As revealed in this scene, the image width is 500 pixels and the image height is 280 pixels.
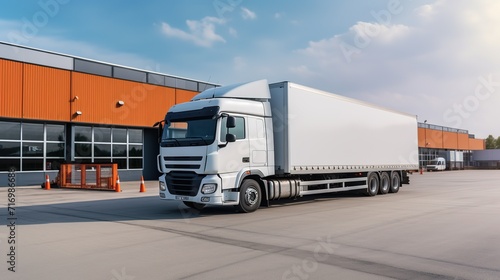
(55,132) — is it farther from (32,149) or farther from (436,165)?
(436,165)

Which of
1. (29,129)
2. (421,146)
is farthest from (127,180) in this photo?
(421,146)

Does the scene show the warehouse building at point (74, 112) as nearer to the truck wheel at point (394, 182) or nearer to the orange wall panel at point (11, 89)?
the orange wall panel at point (11, 89)

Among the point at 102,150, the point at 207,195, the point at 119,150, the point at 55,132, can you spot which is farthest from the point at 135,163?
the point at 207,195

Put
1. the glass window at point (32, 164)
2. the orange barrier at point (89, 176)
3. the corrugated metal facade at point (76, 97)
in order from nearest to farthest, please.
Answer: the orange barrier at point (89, 176) → the corrugated metal facade at point (76, 97) → the glass window at point (32, 164)

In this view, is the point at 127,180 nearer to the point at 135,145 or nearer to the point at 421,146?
the point at 135,145

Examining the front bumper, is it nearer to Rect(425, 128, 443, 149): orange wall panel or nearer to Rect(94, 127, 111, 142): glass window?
Rect(94, 127, 111, 142): glass window

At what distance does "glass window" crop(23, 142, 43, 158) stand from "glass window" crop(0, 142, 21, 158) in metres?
0.37

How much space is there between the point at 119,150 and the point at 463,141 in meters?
70.5

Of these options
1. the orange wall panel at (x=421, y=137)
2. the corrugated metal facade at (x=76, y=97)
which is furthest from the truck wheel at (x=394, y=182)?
the orange wall panel at (x=421, y=137)

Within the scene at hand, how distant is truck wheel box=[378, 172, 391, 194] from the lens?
56.3 ft

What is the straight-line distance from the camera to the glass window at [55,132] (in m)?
25.7

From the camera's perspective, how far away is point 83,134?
89.9 ft

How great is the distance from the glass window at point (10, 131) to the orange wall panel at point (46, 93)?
1.26m

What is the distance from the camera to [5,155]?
76.6ft
